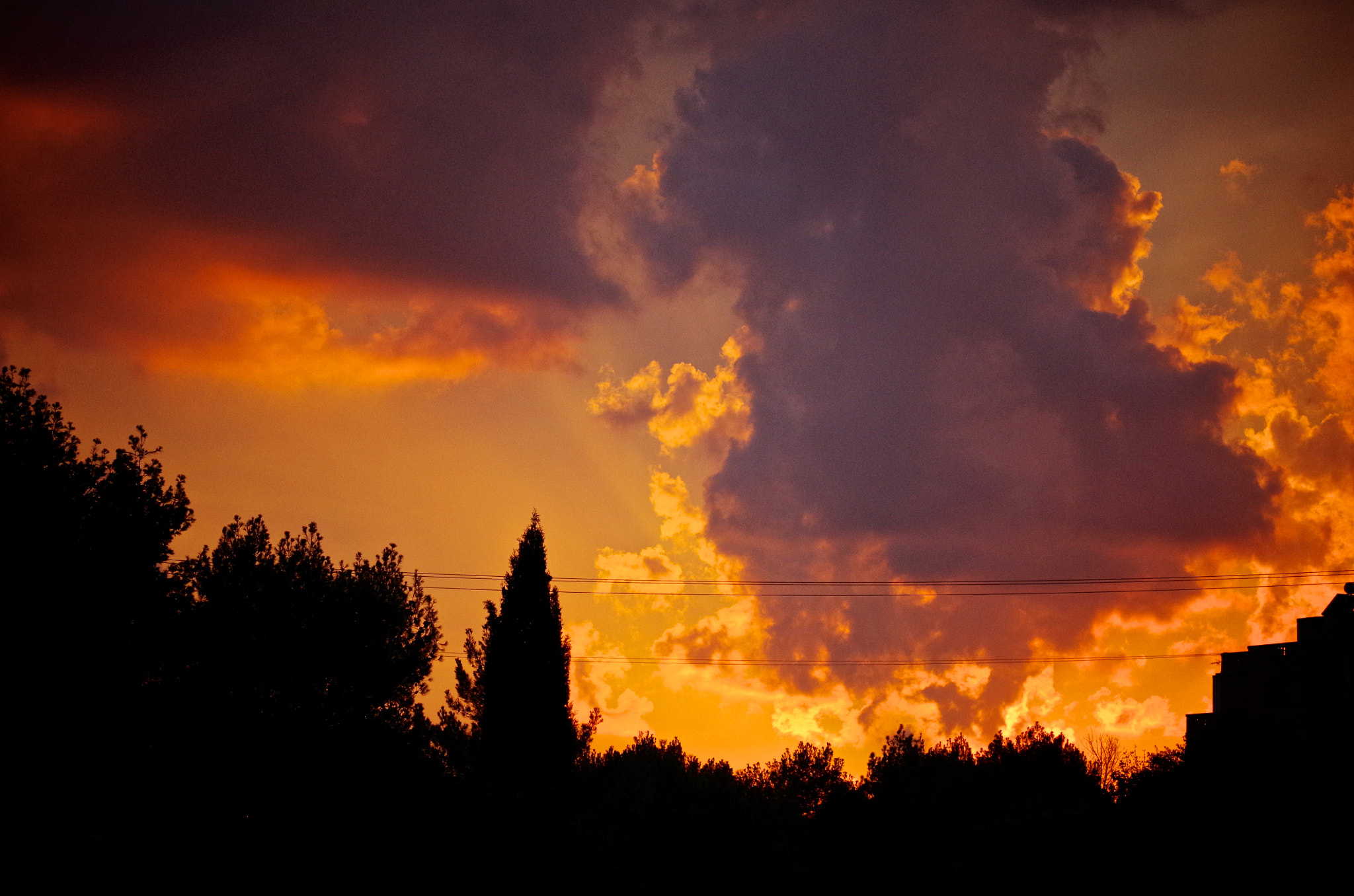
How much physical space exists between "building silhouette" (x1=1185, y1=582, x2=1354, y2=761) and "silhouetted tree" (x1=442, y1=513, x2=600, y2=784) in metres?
39.5

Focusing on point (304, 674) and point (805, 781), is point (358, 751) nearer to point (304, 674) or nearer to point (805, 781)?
point (304, 674)

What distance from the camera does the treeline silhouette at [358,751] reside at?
3759 cm

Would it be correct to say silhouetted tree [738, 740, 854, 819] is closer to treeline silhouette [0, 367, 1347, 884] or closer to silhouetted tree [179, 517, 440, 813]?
treeline silhouette [0, 367, 1347, 884]

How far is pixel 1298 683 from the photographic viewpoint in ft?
240

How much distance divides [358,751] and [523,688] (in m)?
10.3

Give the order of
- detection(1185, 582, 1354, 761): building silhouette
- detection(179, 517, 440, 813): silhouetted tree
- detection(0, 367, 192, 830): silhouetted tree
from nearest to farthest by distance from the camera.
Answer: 1. detection(0, 367, 192, 830): silhouetted tree
2. detection(179, 517, 440, 813): silhouetted tree
3. detection(1185, 582, 1354, 761): building silhouette

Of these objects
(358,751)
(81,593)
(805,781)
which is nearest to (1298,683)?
(805,781)

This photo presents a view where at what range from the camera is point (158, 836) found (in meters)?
42.3

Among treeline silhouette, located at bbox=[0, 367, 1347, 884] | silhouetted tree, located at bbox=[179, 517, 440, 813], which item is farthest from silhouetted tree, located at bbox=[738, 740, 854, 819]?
silhouetted tree, located at bbox=[179, 517, 440, 813]

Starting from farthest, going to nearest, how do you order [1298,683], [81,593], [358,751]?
1. [1298,683]
2. [358,751]
3. [81,593]

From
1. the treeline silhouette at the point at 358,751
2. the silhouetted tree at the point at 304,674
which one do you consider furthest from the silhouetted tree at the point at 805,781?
the silhouetted tree at the point at 304,674

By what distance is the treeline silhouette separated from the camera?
37594 mm

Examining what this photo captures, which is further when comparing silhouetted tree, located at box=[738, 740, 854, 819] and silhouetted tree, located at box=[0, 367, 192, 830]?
silhouetted tree, located at box=[738, 740, 854, 819]

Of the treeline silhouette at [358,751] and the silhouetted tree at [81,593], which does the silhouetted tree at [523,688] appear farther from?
the silhouetted tree at [81,593]
